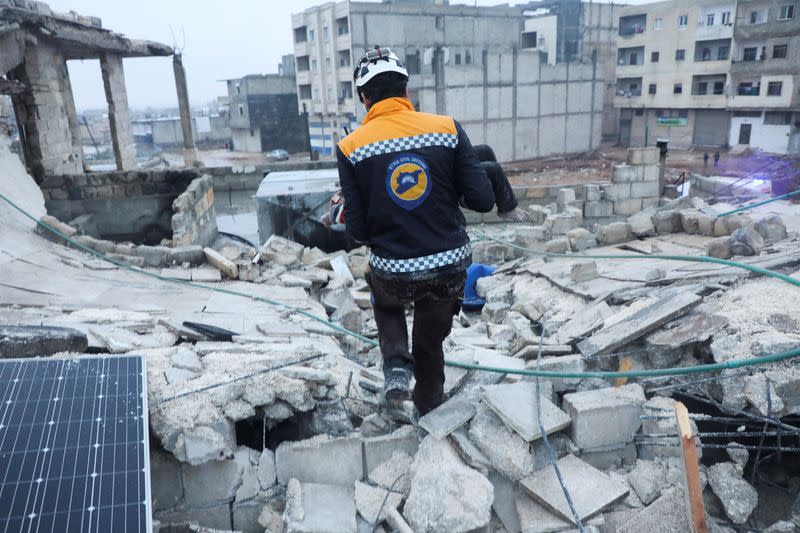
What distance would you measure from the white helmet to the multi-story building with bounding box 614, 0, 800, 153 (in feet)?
106

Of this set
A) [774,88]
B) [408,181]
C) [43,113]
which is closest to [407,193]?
[408,181]

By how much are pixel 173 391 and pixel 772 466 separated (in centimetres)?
356

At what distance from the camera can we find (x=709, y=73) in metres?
35.9

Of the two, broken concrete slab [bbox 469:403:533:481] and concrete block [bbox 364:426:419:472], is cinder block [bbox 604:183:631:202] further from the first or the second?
concrete block [bbox 364:426:419:472]

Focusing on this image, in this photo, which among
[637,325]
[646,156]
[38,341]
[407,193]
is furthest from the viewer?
[646,156]

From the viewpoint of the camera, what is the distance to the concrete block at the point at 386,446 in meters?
3.30

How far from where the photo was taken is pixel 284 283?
8172 millimetres

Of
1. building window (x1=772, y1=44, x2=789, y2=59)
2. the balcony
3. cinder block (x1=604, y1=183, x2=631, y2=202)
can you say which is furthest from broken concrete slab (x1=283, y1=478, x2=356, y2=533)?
the balcony

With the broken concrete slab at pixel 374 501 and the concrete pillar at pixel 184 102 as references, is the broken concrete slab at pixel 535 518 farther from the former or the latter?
the concrete pillar at pixel 184 102

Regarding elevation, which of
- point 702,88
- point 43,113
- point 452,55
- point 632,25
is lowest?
point 702,88

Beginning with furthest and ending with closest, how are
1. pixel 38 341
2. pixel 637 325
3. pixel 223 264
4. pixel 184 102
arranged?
pixel 184 102
pixel 223 264
pixel 637 325
pixel 38 341

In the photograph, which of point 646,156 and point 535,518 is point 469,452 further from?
point 646,156

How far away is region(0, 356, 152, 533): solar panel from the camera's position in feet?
7.69

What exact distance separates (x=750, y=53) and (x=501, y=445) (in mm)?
39119
